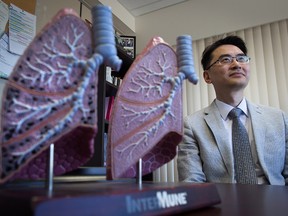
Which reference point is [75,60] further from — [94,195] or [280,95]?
[280,95]

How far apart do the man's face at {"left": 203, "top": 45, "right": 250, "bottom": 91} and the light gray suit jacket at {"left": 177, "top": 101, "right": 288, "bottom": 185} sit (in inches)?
6.0

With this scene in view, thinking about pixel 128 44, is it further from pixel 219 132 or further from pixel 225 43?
pixel 219 132

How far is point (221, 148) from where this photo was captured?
4.40ft

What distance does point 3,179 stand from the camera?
328mm

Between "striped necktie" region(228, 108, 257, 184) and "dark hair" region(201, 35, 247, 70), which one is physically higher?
"dark hair" region(201, 35, 247, 70)

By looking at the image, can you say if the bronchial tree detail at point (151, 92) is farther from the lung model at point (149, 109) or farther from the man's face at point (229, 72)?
the man's face at point (229, 72)

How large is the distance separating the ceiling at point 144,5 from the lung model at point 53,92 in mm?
2482

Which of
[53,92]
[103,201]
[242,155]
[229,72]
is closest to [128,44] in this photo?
[229,72]

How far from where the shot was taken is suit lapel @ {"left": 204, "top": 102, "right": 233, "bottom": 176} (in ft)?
4.28

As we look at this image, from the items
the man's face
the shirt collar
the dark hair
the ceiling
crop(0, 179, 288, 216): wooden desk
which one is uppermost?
the ceiling

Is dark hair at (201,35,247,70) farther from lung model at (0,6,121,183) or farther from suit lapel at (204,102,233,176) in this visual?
lung model at (0,6,121,183)

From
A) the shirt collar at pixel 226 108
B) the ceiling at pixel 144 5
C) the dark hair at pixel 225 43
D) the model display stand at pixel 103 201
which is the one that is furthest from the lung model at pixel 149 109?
the ceiling at pixel 144 5

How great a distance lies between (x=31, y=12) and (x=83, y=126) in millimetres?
1613

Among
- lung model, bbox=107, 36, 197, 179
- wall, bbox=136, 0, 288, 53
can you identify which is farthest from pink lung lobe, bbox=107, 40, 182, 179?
wall, bbox=136, 0, 288, 53
